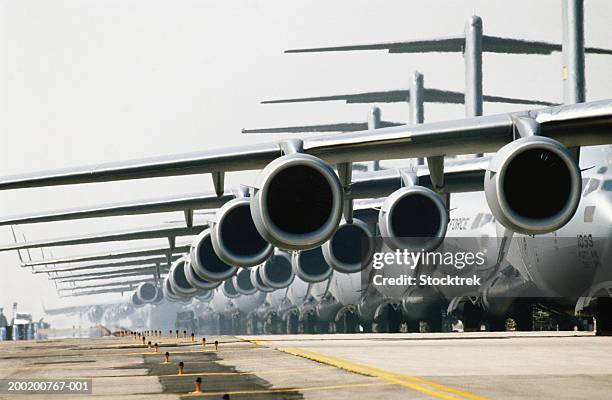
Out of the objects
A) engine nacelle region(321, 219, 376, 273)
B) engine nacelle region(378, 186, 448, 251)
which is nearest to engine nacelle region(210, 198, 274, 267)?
engine nacelle region(378, 186, 448, 251)

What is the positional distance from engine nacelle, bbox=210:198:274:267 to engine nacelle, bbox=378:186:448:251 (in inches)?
83.4

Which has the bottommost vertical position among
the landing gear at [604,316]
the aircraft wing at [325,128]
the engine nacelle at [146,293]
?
the landing gear at [604,316]

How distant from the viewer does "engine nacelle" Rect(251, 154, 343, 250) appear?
54.8 feet

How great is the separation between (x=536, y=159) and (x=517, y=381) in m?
3.95

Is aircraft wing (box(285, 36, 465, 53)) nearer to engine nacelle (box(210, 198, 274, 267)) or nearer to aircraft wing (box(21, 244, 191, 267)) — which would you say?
aircraft wing (box(21, 244, 191, 267))

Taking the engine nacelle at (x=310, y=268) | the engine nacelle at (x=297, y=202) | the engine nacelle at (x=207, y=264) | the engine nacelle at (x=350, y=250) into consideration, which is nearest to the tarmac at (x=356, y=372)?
the engine nacelle at (x=297, y=202)

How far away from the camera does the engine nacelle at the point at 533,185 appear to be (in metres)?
14.9

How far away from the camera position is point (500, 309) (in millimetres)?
27781

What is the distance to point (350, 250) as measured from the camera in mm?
24734

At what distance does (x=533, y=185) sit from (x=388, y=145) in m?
2.34

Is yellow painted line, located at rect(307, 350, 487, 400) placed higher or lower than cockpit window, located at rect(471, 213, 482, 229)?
lower

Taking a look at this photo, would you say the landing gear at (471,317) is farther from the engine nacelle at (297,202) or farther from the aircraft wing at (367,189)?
the engine nacelle at (297,202)

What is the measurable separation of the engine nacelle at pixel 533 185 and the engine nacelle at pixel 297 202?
2.51 metres

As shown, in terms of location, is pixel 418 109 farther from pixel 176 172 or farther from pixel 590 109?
pixel 590 109
